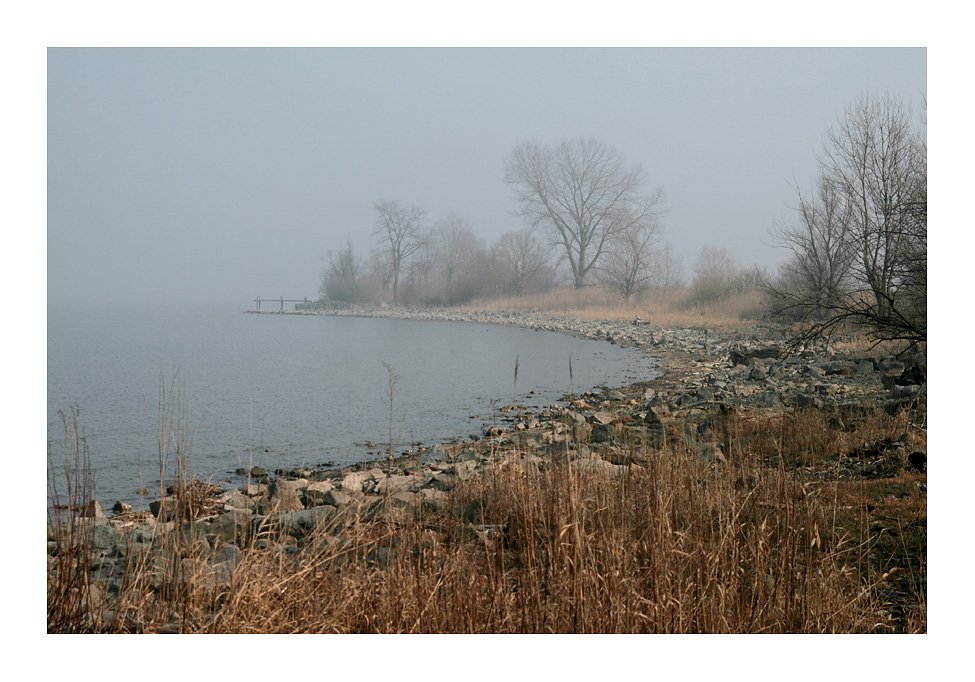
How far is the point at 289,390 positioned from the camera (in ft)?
46.8

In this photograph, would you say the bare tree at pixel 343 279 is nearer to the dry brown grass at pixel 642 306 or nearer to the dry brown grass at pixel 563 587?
the dry brown grass at pixel 642 306

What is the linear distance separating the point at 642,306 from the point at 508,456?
2916 centimetres

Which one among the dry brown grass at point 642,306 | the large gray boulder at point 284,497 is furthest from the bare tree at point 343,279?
the large gray boulder at point 284,497

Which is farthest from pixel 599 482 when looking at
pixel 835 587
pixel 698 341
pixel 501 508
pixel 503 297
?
pixel 503 297

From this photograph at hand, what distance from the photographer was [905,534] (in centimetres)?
415

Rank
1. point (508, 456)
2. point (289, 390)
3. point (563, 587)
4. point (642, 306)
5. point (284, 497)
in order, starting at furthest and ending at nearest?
point (642, 306)
point (289, 390)
point (508, 456)
point (284, 497)
point (563, 587)

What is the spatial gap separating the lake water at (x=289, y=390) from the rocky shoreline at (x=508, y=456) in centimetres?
53

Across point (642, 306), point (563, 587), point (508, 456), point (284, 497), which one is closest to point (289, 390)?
point (508, 456)

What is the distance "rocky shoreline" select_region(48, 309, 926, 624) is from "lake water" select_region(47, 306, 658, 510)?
0.53m

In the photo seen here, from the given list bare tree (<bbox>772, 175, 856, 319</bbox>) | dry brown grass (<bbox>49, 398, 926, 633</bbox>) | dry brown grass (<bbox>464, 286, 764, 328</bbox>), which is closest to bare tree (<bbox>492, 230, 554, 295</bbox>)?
dry brown grass (<bbox>464, 286, 764, 328</bbox>)

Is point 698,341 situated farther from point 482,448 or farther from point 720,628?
point 720,628

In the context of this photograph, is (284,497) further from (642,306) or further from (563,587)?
(642,306)
